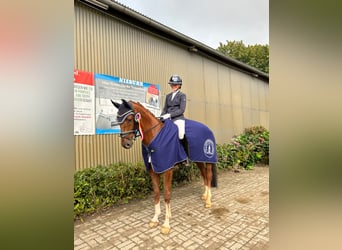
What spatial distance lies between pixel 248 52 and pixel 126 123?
26429mm

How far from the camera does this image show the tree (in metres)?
24.4

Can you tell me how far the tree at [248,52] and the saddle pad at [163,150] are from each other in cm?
2361

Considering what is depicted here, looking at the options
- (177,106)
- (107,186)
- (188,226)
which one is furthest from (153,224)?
(177,106)

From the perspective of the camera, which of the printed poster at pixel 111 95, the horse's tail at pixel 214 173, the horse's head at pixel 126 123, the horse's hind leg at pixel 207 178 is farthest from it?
the horse's tail at pixel 214 173

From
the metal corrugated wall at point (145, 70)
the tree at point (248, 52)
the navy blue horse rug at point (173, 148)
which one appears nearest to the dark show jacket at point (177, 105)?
the navy blue horse rug at point (173, 148)

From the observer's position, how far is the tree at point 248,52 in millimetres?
24359

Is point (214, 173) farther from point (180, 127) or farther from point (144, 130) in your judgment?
point (144, 130)

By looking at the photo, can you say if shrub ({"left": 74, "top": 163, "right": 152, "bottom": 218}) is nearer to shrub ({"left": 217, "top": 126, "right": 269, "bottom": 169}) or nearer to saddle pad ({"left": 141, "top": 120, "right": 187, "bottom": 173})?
saddle pad ({"left": 141, "top": 120, "right": 187, "bottom": 173})

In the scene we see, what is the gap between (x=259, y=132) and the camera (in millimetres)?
9984

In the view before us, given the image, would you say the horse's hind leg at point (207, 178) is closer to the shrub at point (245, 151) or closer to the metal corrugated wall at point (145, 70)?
the metal corrugated wall at point (145, 70)

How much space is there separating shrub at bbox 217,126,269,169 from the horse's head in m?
4.58

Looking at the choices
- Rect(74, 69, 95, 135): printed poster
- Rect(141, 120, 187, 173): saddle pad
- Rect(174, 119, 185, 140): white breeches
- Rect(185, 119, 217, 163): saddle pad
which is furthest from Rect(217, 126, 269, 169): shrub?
Rect(74, 69, 95, 135): printed poster
